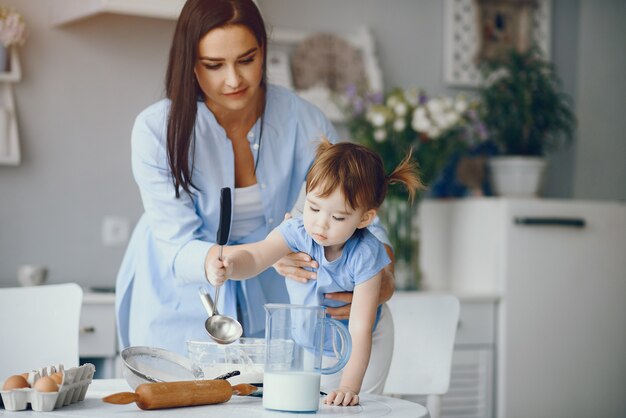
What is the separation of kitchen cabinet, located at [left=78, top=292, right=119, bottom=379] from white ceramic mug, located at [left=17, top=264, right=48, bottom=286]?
197 mm

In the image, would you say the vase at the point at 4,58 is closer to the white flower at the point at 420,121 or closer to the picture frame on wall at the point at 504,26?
the white flower at the point at 420,121

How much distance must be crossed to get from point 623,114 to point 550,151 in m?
0.63

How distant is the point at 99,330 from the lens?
2684 mm

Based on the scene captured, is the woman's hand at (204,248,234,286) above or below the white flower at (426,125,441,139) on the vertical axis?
below

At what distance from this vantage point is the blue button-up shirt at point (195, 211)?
1.84 m

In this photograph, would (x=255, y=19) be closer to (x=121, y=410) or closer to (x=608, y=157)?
(x=121, y=410)

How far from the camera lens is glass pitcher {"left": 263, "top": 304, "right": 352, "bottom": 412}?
4.04ft

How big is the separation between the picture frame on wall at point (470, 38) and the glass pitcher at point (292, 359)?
2632mm

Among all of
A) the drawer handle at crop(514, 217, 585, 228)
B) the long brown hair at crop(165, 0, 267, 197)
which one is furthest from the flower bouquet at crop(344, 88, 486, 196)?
the long brown hair at crop(165, 0, 267, 197)

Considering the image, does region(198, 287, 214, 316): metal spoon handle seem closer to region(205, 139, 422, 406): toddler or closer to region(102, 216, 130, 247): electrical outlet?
region(205, 139, 422, 406): toddler

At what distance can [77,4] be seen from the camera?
293cm

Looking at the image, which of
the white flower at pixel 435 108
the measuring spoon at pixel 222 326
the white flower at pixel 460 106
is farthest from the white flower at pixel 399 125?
the measuring spoon at pixel 222 326

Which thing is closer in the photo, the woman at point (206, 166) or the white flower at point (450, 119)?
the woman at point (206, 166)

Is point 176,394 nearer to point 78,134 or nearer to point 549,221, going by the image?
point 78,134
